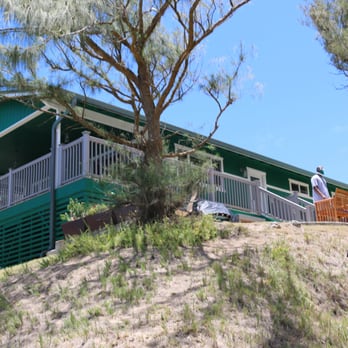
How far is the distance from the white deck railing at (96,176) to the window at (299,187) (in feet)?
22.1

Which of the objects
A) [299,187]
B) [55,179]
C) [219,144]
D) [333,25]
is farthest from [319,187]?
[299,187]

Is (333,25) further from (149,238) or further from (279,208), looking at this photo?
(149,238)

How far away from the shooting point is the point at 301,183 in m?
21.8

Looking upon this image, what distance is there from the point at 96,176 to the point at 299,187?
12.4 meters

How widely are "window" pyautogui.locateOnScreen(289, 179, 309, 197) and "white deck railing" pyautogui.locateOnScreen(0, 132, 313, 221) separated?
6739 millimetres

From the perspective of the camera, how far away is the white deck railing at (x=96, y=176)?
11227mm

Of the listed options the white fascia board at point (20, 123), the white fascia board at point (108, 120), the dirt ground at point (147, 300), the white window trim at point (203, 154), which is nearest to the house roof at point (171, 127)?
the white fascia board at point (108, 120)

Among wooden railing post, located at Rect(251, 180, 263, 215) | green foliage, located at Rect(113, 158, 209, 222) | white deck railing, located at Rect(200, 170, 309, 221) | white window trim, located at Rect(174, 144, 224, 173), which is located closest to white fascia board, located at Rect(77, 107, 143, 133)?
white window trim, located at Rect(174, 144, 224, 173)

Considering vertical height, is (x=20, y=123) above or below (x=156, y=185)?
above

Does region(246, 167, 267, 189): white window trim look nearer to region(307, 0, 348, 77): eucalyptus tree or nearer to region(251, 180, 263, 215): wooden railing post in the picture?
region(251, 180, 263, 215): wooden railing post

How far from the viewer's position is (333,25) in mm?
11047

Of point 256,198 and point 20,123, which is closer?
point 20,123

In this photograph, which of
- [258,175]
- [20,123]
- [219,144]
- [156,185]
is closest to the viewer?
[156,185]

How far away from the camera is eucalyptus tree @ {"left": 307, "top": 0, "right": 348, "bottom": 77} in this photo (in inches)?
419
